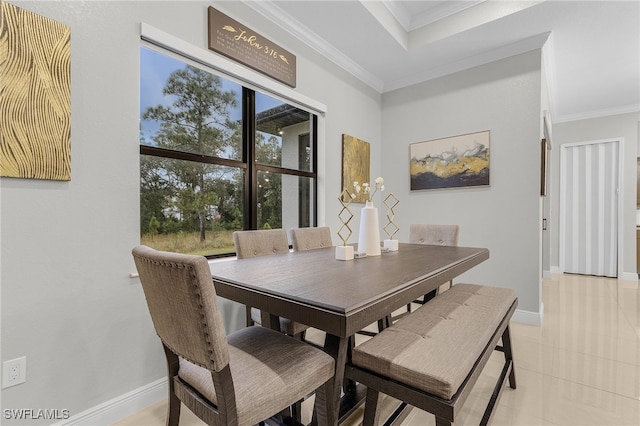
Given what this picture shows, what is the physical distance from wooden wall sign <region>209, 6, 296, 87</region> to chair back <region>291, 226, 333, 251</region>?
1357 mm

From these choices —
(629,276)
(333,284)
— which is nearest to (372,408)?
(333,284)

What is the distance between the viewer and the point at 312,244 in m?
2.39

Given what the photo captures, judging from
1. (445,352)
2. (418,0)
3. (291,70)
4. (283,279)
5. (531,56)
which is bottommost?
(445,352)

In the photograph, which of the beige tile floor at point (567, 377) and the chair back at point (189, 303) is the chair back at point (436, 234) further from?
the chair back at point (189, 303)

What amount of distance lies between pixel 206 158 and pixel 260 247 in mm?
815

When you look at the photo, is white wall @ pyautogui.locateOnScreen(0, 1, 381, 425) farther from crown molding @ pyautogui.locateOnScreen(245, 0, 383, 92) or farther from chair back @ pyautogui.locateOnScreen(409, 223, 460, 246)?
chair back @ pyautogui.locateOnScreen(409, 223, 460, 246)

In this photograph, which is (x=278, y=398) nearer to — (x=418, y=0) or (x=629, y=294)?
(x=418, y=0)

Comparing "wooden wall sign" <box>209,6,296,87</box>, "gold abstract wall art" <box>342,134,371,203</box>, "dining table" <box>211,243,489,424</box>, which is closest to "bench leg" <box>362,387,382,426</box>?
"dining table" <box>211,243,489,424</box>

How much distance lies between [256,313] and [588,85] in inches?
199

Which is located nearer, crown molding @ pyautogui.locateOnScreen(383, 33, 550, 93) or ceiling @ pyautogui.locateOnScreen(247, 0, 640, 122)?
ceiling @ pyautogui.locateOnScreen(247, 0, 640, 122)

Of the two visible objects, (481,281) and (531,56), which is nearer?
(531,56)

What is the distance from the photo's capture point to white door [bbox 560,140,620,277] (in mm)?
4953

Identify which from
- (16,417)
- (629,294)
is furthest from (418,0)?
(629,294)

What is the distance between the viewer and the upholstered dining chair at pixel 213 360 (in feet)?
2.82
